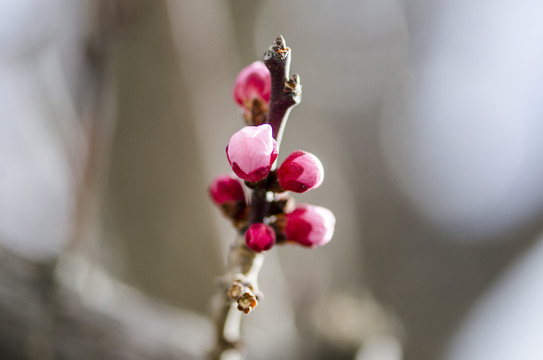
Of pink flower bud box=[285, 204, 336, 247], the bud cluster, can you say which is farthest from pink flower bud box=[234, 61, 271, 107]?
pink flower bud box=[285, 204, 336, 247]

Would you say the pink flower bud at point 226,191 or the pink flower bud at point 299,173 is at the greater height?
the pink flower bud at point 226,191

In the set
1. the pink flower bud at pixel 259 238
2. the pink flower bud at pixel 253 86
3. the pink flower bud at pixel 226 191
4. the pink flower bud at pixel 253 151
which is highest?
the pink flower bud at pixel 253 86

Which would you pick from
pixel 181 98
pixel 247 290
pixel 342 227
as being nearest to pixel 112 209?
pixel 181 98

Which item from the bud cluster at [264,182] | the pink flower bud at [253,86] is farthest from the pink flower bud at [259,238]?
the pink flower bud at [253,86]

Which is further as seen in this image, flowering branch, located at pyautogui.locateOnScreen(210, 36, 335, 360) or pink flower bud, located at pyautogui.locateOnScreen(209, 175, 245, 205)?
pink flower bud, located at pyautogui.locateOnScreen(209, 175, 245, 205)

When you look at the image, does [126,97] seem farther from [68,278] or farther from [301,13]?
[301,13]

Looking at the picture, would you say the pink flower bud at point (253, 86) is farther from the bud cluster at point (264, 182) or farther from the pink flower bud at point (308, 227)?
the pink flower bud at point (308, 227)

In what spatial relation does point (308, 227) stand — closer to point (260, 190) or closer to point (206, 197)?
point (260, 190)

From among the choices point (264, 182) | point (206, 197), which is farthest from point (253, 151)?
point (206, 197)

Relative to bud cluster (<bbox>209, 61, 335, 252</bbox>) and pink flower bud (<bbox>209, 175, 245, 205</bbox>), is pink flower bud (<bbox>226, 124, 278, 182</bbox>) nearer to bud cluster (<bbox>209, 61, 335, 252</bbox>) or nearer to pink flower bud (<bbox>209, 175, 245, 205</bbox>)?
bud cluster (<bbox>209, 61, 335, 252</bbox>)
